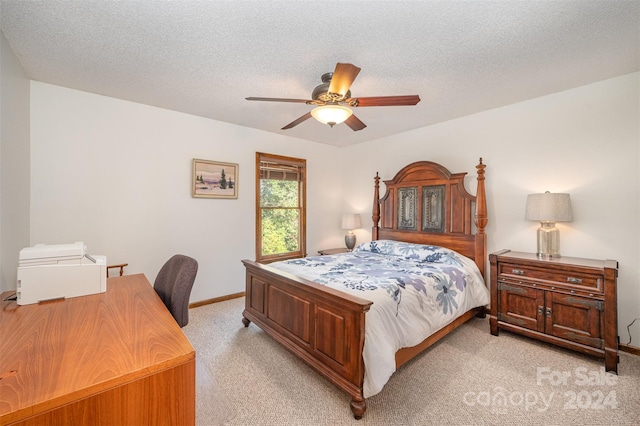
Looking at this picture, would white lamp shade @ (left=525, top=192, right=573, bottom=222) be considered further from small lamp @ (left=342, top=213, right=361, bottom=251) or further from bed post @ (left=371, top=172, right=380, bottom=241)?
small lamp @ (left=342, top=213, right=361, bottom=251)

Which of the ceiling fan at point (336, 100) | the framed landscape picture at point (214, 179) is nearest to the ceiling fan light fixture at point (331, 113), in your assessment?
the ceiling fan at point (336, 100)

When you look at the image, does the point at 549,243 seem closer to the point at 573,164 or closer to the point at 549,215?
the point at 549,215

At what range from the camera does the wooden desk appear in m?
0.79

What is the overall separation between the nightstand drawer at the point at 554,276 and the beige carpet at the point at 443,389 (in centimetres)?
64

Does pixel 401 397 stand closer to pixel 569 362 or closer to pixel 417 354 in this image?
pixel 417 354

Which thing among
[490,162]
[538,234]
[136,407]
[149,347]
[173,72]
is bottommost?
[136,407]

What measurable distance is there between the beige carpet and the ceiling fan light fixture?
6.90 feet

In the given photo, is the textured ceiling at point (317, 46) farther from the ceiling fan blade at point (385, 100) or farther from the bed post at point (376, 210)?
the bed post at point (376, 210)

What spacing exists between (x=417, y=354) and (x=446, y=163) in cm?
257

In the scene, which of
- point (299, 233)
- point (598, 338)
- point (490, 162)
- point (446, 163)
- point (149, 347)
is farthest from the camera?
point (299, 233)

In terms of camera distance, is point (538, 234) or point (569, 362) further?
point (538, 234)

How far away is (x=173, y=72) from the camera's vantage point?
2.47m

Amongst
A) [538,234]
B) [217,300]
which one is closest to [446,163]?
[538,234]

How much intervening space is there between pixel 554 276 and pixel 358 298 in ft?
6.53
